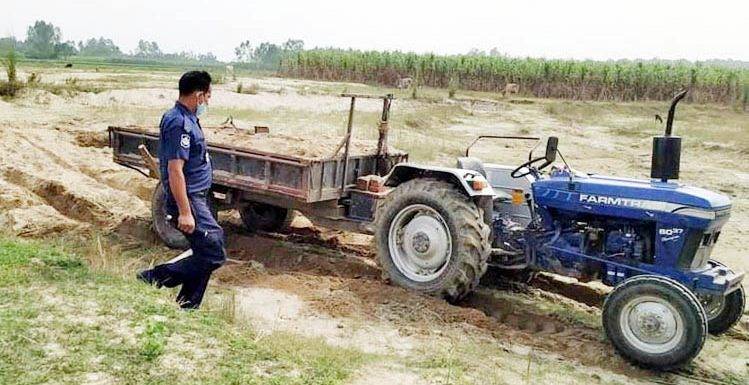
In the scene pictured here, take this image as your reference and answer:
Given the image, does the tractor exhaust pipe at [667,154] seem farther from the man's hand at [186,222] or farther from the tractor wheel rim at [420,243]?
the man's hand at [186,222]

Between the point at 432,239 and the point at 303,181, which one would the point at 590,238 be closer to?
the point at 432,239

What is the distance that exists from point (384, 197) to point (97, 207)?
408cm

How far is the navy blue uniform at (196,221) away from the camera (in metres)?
5.29

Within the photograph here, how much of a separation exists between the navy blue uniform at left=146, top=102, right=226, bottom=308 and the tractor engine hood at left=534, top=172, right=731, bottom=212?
9.25 feet

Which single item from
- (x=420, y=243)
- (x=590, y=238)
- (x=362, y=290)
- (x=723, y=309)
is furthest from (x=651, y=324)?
(x=362, y=290)

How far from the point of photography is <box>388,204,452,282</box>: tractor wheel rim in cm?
662

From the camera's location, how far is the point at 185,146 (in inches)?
206

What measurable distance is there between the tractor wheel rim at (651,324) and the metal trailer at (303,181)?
268 cm

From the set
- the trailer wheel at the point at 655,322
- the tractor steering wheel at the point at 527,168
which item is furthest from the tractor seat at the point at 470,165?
the trailer wheel at the point at 655,322

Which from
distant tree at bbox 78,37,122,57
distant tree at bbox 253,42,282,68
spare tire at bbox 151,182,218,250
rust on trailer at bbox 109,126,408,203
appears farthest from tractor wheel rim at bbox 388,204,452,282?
distant tree at bbox 78,37,122,57

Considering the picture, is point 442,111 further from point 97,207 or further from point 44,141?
point 97,207

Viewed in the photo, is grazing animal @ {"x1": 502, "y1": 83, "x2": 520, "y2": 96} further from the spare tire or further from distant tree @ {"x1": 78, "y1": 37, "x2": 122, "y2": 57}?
distant tree @ {"x1": 78, "y1": 37, "x2": 122, "y2": 57}

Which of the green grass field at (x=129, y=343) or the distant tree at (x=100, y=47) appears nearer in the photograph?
the green grass field at (x=129, y=343)

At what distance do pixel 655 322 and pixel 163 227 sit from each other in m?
5.18
